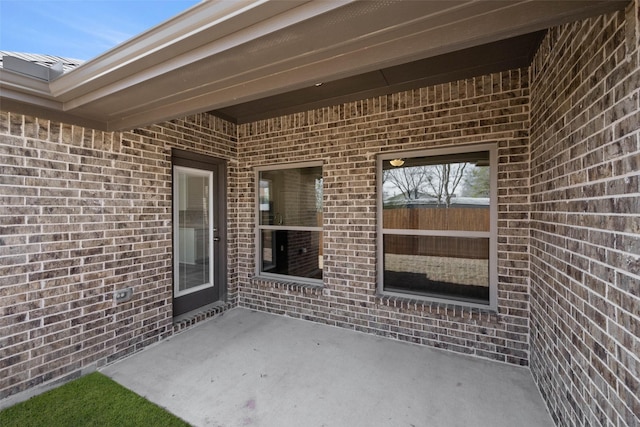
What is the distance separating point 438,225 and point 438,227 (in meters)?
0.02

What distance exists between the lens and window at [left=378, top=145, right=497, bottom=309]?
10.0 ft

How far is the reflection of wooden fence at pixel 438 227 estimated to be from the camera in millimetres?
3080

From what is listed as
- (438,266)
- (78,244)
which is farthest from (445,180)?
(78,244)

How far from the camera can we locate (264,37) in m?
1.54

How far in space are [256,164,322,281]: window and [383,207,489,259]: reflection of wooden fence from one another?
3.53 feet

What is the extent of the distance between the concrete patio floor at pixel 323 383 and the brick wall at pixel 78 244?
0.46 meters

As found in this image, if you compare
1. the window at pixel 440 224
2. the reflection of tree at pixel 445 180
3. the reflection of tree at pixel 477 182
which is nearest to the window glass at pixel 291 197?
the window at pixel 440 224

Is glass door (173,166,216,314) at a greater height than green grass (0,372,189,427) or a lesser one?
greater

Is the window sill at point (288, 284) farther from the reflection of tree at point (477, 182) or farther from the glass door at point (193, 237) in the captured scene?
the reflection of tree at point (477, 182)

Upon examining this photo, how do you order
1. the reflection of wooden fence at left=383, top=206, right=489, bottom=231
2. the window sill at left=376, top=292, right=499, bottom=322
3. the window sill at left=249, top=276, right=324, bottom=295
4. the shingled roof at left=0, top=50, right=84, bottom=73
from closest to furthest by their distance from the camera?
the shingled roof at left=0, top=50, right=84, bottom=73, the window sill at left=376, top=292, right=499, bottom=322, the reflection of wooden fence at left=383, top=206, right=489, bottom=231, the window sill at left=249, top=276, right=324, bottom=295

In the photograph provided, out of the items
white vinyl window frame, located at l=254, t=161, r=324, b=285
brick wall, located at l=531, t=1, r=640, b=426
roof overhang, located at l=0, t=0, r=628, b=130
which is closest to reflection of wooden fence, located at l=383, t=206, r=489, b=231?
brick wall, located at l=531, t=1, r=640, b=426

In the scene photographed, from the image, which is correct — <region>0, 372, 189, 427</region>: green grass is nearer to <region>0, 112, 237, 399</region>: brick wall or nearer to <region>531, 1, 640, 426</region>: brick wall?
<region>0, 112, 237, 399</region>: brick wall

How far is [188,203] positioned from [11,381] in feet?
7.55

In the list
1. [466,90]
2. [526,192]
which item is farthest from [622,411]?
[466,90]
